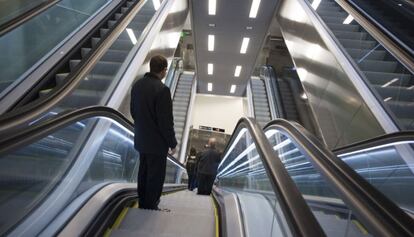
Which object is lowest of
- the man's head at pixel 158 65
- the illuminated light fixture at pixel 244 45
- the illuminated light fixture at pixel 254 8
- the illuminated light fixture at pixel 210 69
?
the man's head at pixel 158 65

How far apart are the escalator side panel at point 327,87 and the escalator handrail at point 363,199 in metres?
3.06

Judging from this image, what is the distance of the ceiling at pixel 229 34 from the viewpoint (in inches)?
389

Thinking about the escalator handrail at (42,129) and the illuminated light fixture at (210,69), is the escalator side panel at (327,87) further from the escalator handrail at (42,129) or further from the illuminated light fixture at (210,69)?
the illuminated light fixture at (210,69)

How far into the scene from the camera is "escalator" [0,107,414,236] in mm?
1106

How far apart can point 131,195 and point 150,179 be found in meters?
0.41

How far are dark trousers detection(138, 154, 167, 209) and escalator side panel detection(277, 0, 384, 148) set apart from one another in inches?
113

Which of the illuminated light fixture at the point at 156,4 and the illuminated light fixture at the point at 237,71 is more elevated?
the illuminated light fixture at the point at 237,71

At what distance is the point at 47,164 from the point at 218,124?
16940 millimetres

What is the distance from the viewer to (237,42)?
12273 millimetres

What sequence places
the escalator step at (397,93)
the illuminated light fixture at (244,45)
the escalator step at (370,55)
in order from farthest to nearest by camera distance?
the illuminated light fixture at (244,45), the escalator step at (370,55), the escalator step at (397,93)

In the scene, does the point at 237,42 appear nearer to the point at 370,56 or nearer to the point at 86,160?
the point at 370,56

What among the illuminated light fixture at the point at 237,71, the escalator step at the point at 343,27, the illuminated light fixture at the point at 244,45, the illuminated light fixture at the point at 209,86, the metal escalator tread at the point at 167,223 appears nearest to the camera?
the metal escalator tread at the point at 167,223

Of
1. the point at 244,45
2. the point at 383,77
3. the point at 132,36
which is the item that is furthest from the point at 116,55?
the point at 244,45

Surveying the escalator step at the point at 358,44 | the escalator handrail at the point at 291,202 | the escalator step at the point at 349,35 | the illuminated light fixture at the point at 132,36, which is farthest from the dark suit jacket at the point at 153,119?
the escalator step at the point at 349,35
